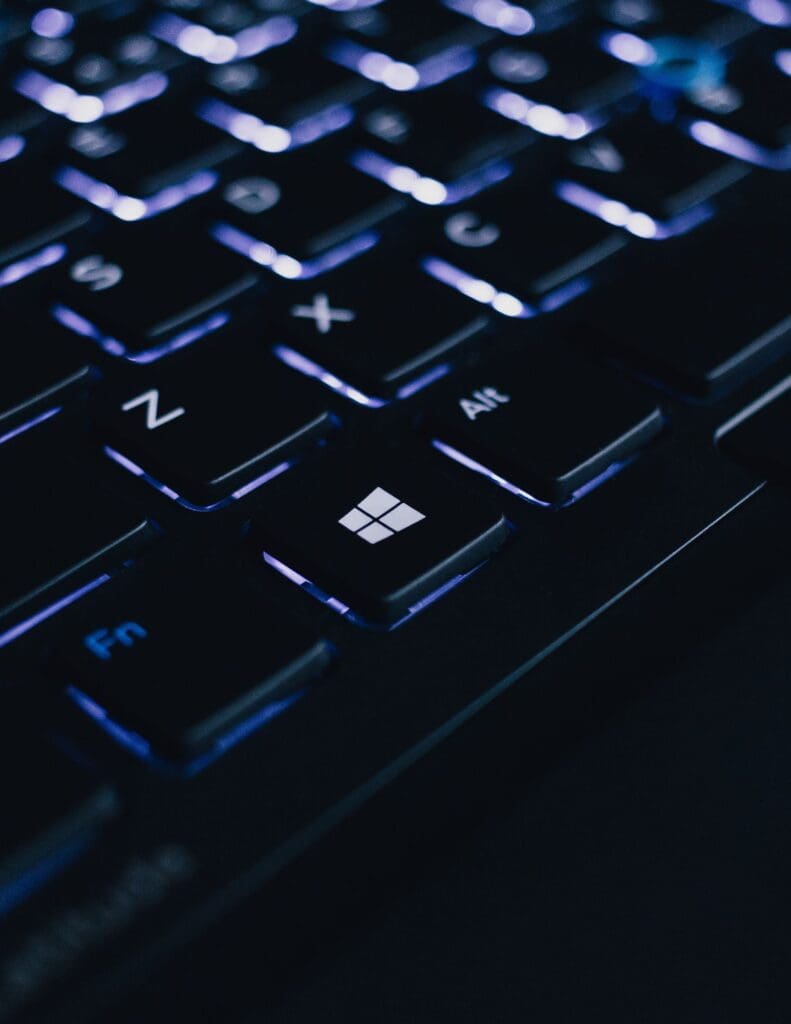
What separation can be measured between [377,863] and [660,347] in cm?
19

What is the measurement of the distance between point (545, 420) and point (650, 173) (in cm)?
16

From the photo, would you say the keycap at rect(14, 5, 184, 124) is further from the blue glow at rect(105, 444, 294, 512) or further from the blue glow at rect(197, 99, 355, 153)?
the blue glow at rect(105, 444, 294, 512)

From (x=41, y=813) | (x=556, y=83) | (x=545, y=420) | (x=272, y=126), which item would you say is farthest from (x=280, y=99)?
(x=41, y=813)

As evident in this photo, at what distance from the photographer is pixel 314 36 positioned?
0.56 m

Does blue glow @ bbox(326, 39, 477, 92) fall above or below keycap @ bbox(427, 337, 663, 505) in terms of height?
above

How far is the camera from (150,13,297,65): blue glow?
55cm

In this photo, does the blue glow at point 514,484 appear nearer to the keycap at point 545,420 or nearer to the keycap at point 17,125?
the keycap at point 545,420

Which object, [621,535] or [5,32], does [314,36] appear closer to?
[5,32]

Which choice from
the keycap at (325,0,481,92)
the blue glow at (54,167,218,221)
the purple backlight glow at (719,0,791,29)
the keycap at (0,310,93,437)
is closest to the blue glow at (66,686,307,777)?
the keycap at (0,310,93,437)

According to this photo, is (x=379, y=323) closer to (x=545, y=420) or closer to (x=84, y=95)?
(x=545, y=420)

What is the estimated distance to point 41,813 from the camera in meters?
0.28

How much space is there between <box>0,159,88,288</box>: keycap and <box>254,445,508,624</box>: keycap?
5.8 inches

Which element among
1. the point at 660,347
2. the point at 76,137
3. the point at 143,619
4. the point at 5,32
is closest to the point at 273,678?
the point at 143,619

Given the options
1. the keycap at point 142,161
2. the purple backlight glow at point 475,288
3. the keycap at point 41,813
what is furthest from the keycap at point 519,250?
the keycap at point 41,813
